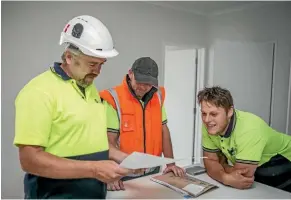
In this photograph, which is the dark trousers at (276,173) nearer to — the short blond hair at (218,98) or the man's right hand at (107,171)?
the short blond hair at (218,98)

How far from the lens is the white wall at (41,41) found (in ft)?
7.44

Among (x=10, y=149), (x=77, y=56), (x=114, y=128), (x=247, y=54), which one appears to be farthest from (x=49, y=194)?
(x=247, y=54)

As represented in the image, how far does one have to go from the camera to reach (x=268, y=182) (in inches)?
60.4

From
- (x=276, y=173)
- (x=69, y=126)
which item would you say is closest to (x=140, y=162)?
(x=69, y=126)

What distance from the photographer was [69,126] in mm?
931

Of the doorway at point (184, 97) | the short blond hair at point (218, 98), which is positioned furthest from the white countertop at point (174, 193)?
the doorway at point (184, 97)

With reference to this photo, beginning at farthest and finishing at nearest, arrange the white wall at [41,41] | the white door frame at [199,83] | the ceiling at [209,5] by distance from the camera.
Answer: the white door frame at [199,83]
the ceiling at [209,5]
the white wall at [41,41]

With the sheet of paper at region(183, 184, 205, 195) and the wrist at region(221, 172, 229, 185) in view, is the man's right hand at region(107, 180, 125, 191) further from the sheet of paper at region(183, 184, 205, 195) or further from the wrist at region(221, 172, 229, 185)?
the wrist at region(221, 172, 229, 185)

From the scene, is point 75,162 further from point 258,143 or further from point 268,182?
point 268,182

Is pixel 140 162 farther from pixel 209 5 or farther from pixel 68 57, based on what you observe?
pixel 209 5

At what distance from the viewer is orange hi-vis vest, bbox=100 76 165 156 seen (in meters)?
1.70

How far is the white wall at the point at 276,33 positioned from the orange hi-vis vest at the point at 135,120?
63.0 inches

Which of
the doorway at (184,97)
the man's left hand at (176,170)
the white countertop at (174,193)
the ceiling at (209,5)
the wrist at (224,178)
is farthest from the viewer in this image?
the doorway at (184,97)

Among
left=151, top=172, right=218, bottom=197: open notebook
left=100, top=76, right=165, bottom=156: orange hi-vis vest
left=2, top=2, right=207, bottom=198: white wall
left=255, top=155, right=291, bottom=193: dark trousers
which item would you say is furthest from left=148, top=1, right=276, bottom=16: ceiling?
left=151, top=172, right=218, bottom=197: open notebook
